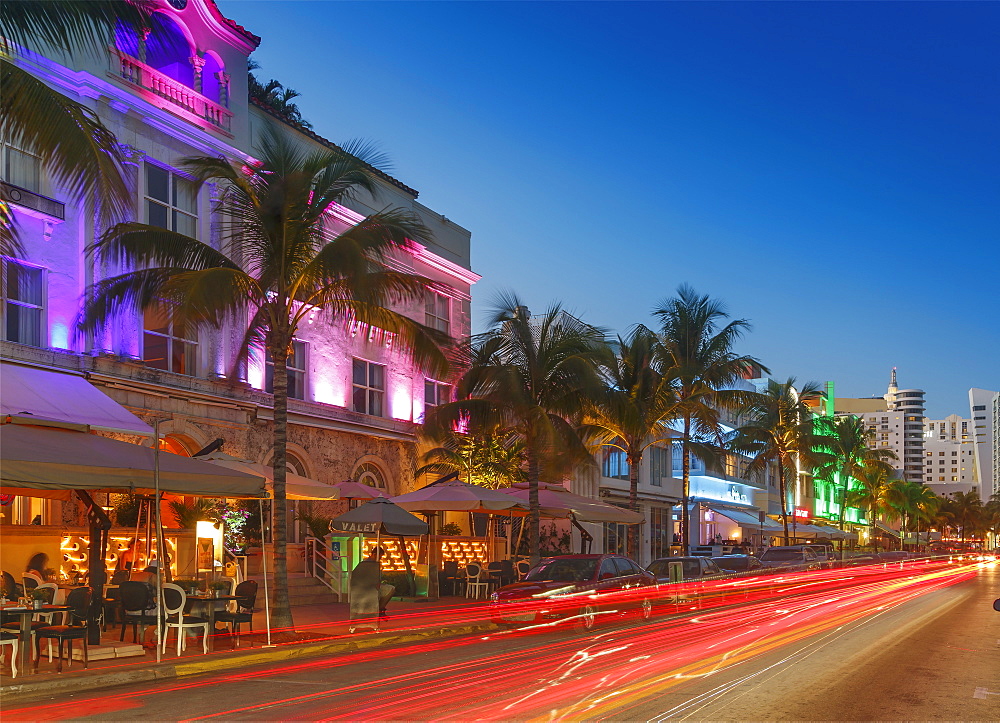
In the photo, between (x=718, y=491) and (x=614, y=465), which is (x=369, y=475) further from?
(x=718, y=491)

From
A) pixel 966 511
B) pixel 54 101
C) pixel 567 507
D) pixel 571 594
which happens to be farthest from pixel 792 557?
pixel 966 511

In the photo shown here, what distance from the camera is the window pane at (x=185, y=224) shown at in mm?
26578

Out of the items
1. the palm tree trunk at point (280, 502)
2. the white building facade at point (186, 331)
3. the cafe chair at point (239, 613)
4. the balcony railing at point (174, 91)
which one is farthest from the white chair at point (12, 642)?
the balcony railing at point (174, 91)

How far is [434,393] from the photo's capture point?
38312mm

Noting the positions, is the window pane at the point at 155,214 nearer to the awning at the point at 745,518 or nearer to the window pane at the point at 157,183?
the window pane at the point at 157,183

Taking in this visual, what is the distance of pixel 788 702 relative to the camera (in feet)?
34.8

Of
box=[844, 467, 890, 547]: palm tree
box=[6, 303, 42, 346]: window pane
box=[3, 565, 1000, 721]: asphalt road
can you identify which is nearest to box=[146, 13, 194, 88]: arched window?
box=[6, 303, 42, 346]: window pane

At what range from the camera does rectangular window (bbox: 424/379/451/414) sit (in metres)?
37.8

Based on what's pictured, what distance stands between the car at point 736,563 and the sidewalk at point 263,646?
34.8ft

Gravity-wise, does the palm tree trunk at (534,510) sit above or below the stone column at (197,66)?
below

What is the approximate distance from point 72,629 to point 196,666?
1.71 m

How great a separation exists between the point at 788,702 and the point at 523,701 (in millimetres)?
2747

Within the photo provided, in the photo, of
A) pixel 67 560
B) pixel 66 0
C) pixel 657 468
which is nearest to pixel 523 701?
pixel 66 0

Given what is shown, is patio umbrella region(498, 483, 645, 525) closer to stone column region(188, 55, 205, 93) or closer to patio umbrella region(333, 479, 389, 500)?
patio umbrella region(333, 479, 389, 500)
